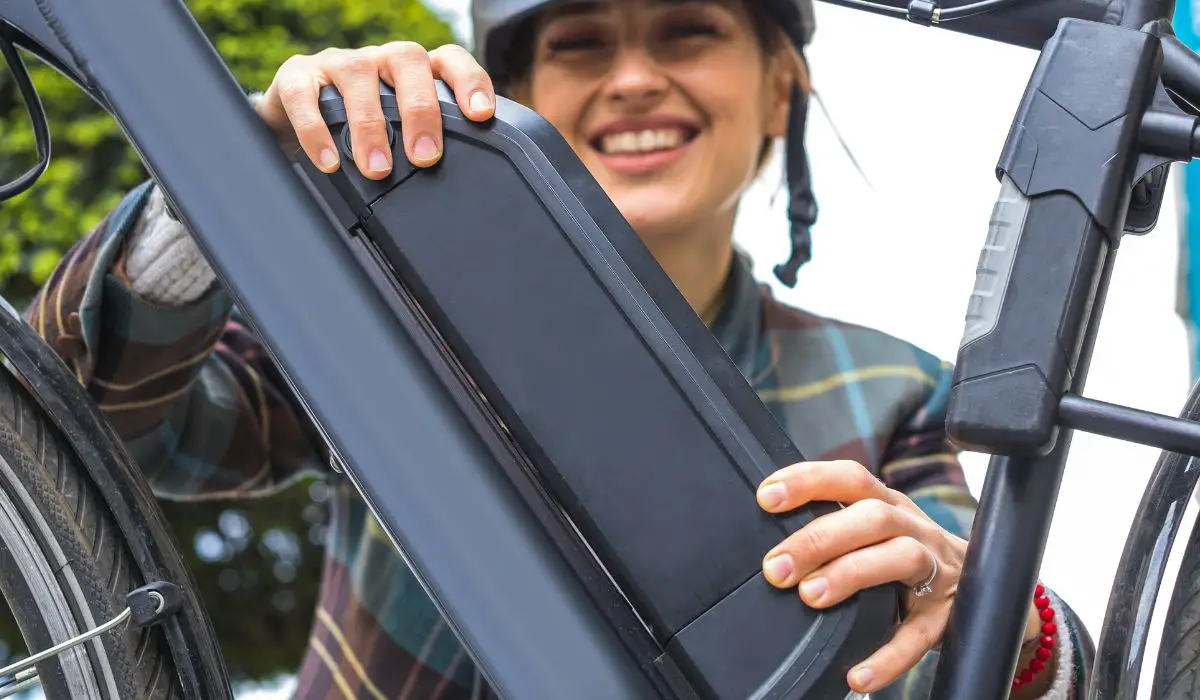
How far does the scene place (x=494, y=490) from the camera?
2.16ft

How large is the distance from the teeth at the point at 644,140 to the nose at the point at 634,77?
0.11 feet

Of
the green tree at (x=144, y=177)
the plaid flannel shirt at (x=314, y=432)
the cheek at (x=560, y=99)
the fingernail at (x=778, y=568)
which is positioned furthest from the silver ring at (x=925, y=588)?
the green tree at (x=144, y=177)

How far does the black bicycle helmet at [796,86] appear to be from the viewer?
118cm

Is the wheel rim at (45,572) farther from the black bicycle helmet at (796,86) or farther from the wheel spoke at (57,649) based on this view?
the black bicycle helmet at (796,86)

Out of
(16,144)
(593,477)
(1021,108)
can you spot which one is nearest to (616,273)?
(593,477)

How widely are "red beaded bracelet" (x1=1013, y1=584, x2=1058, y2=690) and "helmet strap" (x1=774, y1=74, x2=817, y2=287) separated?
1.64 ft

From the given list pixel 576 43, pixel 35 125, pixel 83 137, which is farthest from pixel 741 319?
pixel 83 137

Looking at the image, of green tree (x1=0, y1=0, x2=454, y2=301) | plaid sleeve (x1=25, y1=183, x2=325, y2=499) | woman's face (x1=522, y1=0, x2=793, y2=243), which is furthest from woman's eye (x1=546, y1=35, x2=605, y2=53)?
green tree (x1=0, y1=0, x2=454, y2=301)

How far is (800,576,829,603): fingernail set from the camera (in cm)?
63

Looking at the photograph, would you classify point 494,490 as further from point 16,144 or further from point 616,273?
point 16,144

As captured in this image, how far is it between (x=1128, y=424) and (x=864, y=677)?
0.62 ft

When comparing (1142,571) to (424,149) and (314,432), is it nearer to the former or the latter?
(424,149)

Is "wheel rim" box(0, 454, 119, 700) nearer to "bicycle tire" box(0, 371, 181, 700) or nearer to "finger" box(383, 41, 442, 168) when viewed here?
"bicycle tire" box(0, 371, 181, 700)

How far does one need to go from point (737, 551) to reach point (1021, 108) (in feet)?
0.94
